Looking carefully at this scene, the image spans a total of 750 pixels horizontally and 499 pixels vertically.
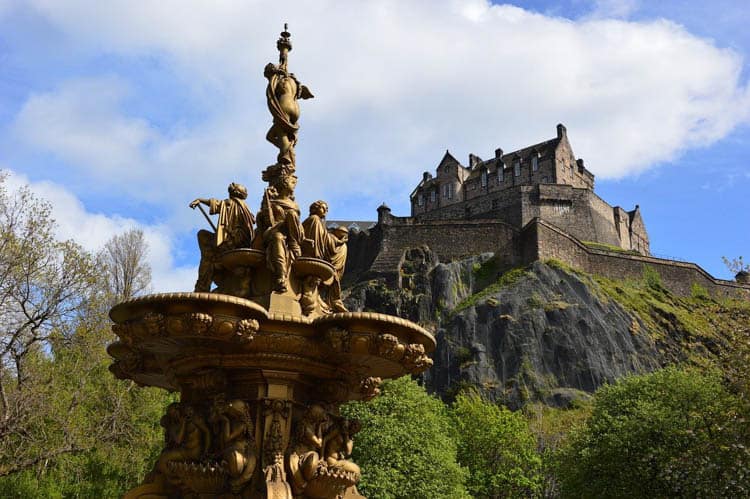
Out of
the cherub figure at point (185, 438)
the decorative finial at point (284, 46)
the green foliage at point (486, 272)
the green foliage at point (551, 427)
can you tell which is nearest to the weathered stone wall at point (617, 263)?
the green foliage at point (486, 272)

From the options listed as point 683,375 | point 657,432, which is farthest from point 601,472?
point 683,375

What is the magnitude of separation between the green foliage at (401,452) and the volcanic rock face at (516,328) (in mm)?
23495

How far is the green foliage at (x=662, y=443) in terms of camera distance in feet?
73.1

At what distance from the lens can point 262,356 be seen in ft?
27.6

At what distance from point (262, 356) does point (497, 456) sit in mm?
32978

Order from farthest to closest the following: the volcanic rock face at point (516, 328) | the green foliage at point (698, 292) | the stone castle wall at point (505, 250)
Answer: the green foliage at point (698, 292)
the stone castle wall at point (505, 250)
the volcanic rock face at point (516, 328)

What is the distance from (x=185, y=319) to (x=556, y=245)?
62.3m

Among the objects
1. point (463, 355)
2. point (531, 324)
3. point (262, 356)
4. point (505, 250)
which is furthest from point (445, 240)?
point (262, 356)

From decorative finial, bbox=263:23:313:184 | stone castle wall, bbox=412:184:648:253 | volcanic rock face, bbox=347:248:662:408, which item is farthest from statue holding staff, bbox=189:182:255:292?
stone castle wall, bbox=412:184:648:253

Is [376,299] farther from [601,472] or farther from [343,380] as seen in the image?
[343,380]

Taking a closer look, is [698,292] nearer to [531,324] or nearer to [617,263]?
[617,263]

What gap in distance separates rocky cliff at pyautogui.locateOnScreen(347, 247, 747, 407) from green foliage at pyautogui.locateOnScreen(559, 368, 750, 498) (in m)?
22.5

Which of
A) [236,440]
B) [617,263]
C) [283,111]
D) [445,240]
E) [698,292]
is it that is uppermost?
[445,240]

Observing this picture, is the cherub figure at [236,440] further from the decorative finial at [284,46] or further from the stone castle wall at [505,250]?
the stone castle wall at [505,250]
